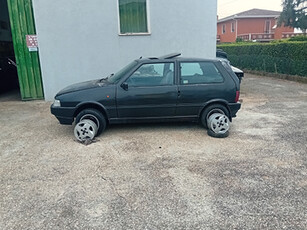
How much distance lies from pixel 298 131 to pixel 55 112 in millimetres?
4882

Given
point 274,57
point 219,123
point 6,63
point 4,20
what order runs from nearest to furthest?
1. point 219,123
2. point 6,63
3. point 4,20
4. point 274,57

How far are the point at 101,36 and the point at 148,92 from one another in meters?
4.15

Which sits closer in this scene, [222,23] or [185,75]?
[185,75]

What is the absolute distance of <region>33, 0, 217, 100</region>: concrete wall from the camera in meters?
7.93

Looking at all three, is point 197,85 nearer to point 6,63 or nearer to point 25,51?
point 25,51

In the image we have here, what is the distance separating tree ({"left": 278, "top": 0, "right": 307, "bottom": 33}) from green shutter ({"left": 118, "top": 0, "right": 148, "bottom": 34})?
1117 inches

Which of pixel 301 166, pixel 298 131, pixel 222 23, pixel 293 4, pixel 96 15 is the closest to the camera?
pixel 301 166

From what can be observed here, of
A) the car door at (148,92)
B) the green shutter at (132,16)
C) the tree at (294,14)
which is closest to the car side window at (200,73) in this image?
the car door at (148,92)

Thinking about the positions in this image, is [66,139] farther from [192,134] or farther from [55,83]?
[55,83]

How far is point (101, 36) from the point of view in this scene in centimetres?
816

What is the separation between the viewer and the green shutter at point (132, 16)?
8.16m

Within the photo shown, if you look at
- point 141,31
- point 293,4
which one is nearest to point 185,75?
point 141,31

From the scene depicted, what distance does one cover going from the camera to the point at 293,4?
30.1m

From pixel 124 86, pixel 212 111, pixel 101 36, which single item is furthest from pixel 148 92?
pixel 101 36
